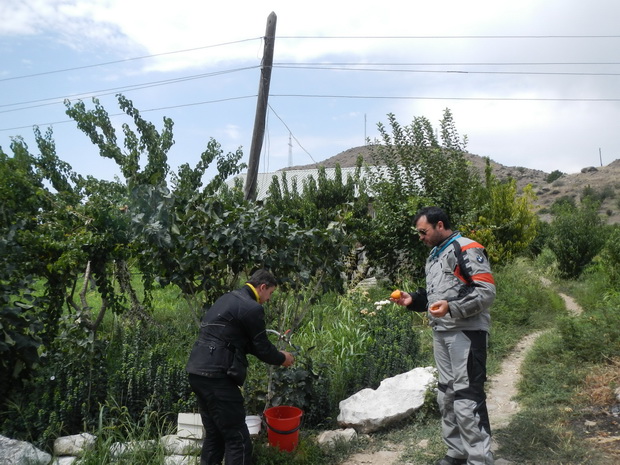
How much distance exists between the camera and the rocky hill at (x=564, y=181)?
1709 inches

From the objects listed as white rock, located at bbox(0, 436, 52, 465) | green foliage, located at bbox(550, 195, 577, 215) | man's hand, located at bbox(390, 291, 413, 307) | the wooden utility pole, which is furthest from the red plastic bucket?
green foliage, located at bbox(550, 195, 577, 215)

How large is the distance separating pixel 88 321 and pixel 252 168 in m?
4.18

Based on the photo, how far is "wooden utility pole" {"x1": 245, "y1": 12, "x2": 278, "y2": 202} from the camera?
26.5ft

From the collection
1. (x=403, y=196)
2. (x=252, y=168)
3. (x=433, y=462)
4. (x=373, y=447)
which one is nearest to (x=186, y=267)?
(x=373, y=447)

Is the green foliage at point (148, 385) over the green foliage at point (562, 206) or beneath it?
beneath

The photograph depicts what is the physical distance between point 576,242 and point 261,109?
9081 millimetres

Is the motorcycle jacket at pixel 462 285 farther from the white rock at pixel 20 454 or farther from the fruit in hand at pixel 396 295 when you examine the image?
the white rock at pixel 20 454

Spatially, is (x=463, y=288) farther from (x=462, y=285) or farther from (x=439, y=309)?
(x=439, y=309)

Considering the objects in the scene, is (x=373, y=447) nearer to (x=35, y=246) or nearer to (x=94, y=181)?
(x=35, y=246)

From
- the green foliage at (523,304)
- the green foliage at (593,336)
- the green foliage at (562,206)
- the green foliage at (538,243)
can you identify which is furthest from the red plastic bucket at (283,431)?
the green foliage at (538,243)

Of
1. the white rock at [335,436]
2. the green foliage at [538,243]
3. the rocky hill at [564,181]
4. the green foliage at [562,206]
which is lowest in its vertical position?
the white rock at [335,436]

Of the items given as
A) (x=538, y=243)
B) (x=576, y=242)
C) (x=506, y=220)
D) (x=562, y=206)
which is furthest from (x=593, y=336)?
(x=538, y=243)

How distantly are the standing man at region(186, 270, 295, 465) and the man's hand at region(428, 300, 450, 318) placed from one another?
111 centimetres

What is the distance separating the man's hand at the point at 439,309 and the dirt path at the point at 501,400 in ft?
4.41
